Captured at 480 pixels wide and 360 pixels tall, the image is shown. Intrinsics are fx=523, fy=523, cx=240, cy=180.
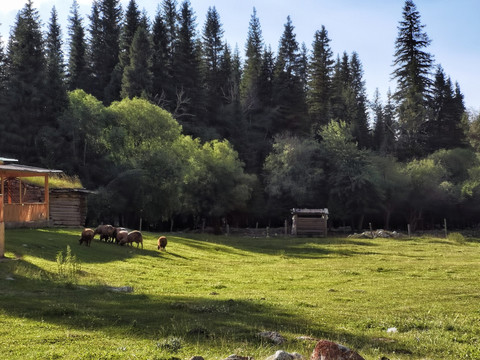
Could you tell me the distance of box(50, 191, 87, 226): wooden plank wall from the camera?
4472 centimetres

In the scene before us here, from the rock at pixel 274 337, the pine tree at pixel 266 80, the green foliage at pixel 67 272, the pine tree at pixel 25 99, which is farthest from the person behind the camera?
the pine tree at pixel 266 80

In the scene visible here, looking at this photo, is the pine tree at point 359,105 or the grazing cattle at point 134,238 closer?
the grazing cattle at point 134,238

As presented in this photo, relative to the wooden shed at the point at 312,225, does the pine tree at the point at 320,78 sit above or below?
above

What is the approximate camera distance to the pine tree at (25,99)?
2635 inches

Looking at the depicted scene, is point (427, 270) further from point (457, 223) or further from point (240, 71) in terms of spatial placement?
point (240, 71)

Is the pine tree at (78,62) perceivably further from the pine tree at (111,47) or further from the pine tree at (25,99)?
the pine tree at (25,99)

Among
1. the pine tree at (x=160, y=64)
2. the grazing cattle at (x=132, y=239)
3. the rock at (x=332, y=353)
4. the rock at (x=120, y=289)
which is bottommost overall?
the rock at (x=120, y=289)

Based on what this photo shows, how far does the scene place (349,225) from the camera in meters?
83.2

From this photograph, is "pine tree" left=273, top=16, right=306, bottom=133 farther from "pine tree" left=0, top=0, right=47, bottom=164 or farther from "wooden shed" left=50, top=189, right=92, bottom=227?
"wooden shed" left=50, top=189, right=92, bottom=227

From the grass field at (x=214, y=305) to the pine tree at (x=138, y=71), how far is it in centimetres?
5459

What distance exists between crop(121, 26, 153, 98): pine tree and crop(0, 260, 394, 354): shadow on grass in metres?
68.9

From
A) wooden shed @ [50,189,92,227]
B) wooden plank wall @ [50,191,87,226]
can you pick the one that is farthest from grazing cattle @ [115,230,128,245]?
wooden plank wall @ [50,191,87,226]

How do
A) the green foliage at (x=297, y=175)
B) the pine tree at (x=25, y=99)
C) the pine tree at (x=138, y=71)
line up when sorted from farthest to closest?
the pine tree at (x=138, y=71) → the green foliage at (x=297, y=175) → the pine tree at (x=25, y=99)

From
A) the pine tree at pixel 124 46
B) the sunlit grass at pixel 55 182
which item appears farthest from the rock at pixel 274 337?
the pine tree at pixel 124 46
